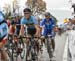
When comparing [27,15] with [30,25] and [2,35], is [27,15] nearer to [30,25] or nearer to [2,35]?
[30,25]

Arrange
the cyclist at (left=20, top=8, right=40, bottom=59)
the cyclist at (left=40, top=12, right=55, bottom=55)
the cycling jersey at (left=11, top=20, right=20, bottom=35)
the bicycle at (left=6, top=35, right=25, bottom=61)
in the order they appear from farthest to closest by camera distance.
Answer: the cycling jersey at (left=11, top=20, right=20, bottom=35) → the cyclist at (left=40, top=12, right=55, bottom=55) → the bicycle at (left=6, top=35, right=25, bottom=61) → the cyclist at (left=20, top=8, right=40, bottom=59)

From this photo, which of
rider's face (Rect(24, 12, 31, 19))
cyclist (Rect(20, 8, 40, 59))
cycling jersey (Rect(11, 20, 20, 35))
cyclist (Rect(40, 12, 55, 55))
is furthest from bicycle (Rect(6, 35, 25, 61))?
cycling jersey (Rect(11, 20, 20, 35))

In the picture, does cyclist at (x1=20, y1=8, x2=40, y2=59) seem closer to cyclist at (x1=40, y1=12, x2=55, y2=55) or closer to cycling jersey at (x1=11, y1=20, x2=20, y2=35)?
cyclist at (x1=40, y1=12, x2=55, y2=55)

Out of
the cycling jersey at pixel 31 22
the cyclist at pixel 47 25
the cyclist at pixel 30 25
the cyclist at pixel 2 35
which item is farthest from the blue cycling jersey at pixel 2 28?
the cyclist at pixel 47 25

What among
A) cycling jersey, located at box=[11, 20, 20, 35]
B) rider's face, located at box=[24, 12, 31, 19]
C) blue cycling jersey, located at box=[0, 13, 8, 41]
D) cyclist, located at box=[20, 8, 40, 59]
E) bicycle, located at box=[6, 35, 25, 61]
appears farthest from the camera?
cycling jersey, located at box=[11, 20, 20, 35]

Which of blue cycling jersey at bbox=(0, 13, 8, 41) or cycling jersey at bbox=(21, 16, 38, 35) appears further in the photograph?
cycling jersey at bbox=(21, 16, 38, 35)

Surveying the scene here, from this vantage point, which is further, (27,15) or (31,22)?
(31,22)

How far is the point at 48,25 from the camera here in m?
13.7

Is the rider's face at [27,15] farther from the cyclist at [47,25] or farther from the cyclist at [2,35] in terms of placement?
the cyclist at [2,35]

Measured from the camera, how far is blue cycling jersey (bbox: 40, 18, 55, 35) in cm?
1346

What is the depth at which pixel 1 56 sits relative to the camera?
295 inches

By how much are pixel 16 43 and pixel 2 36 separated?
539 cm

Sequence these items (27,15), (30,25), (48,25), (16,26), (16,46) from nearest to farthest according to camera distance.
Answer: (27,15) → (30,25) → (16,46) → (48,25) → (16,26)

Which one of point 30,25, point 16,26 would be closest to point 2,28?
point 30,25
